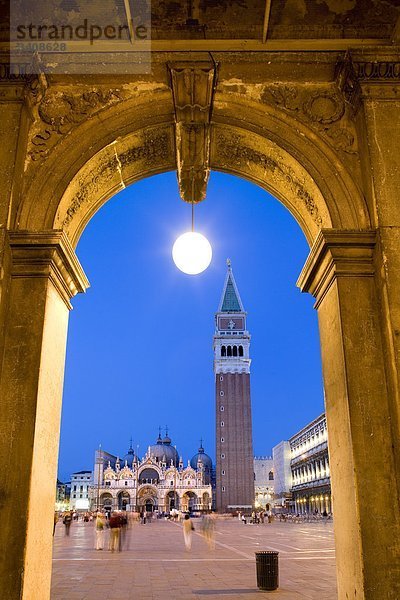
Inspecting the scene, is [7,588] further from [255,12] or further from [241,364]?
[241,364]

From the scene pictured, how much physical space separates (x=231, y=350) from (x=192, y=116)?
315 feet

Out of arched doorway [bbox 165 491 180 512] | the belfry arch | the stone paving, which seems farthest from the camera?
arched doorway [bbox 165 491 180 512]

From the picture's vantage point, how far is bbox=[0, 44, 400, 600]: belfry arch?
5.39 m

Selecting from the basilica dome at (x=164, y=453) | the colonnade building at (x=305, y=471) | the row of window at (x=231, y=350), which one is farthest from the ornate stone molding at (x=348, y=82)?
the basilica dome at (x=164, y=453)

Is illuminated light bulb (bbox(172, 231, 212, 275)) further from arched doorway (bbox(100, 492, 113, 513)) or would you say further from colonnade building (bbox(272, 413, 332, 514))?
arched doorway (bbox(100, 492, 113, 513))

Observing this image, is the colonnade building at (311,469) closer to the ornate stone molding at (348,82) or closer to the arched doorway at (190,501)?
the arched doorway at (190,501)

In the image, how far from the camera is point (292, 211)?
803 cm

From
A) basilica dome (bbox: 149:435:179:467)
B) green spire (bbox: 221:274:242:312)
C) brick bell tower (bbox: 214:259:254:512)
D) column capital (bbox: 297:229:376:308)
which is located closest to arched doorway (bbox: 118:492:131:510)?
basilica dome (bbox: 149:435:179:467)

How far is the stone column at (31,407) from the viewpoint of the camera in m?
5.28

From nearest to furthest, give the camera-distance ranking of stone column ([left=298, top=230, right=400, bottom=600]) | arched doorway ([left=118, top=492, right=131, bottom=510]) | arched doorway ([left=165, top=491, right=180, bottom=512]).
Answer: stone column ([left=298, top=230, right=400, bottom=600]) → arched doorway ([left=165, top=491, right=180, bottom=512]) → arched doorway ([left=118, top=492, right=131, bottom=510])

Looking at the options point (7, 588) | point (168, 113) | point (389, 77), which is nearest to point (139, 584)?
point (7, 588)

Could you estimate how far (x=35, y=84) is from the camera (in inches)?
263

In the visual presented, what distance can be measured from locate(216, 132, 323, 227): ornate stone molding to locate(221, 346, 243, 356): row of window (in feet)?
311

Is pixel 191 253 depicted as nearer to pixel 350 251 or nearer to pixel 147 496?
pixel 350 251
